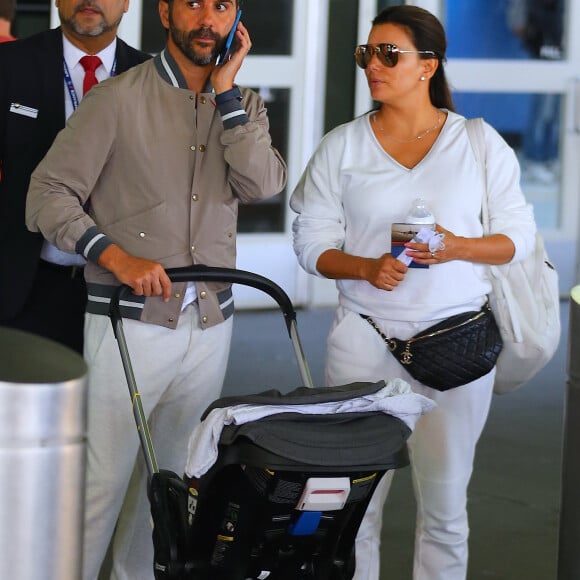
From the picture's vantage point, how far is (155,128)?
139 inches

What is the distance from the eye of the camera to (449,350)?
11.9 ft

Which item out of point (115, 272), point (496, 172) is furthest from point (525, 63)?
point (115, 272)

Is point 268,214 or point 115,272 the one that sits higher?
point 115,272

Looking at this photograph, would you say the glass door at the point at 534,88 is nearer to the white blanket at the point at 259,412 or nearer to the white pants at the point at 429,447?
the white pants at the point at 429,447

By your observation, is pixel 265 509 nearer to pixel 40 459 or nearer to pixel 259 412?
pixel 259 412

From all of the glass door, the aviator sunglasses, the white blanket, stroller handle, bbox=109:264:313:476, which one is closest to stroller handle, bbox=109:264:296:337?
stroller handle, bbox=109:264:313:476

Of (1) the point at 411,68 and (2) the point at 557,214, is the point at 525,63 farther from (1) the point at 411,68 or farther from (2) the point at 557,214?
(1) the point at 411,68

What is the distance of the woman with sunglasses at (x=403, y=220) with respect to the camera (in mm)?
3631

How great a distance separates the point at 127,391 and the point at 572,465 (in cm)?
126

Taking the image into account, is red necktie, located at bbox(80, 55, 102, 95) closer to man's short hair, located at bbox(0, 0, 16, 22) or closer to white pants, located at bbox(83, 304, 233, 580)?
white pants, located at bbox(83, 304, 233, 580)

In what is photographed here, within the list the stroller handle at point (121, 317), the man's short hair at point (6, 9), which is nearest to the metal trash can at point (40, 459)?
the stroller handle at point (121, 317)

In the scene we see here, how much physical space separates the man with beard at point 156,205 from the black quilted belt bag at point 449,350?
1.68ft

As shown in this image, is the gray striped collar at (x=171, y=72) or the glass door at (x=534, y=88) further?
the glass door at (x=534, y=88)

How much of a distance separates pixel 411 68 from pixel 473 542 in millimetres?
2034
